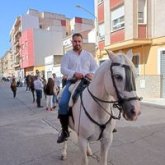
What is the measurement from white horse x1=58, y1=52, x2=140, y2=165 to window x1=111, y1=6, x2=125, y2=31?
17512mm

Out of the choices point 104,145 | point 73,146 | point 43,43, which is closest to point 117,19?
point 73,146

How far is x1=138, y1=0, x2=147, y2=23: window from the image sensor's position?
1927 cm

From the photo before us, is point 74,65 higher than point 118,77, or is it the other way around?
point 74,65

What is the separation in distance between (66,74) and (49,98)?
10047 millimetres

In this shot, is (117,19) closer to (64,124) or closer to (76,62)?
(76,62)

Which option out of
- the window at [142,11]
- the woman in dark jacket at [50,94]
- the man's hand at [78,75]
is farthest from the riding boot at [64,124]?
the window at [142,11]

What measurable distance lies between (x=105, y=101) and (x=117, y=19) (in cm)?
1892

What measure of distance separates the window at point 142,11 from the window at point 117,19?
1659 mm

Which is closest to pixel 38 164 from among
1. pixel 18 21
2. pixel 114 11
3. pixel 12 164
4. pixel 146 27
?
pixel 12 164

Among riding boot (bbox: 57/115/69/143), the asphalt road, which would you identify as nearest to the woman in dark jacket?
the asphalt road

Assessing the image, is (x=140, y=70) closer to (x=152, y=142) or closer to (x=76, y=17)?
(x=152, y=142)

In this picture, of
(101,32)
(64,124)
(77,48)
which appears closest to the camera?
(77,48)

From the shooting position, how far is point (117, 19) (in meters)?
21.8

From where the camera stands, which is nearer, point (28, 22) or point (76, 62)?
point (76, 62)
